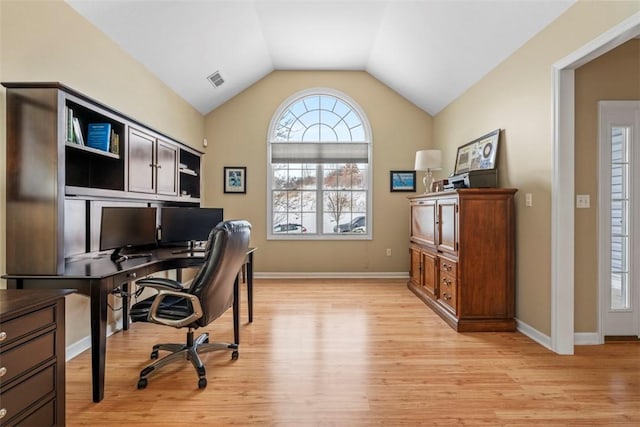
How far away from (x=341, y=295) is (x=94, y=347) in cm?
292

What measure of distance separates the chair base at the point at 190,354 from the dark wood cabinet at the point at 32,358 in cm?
55

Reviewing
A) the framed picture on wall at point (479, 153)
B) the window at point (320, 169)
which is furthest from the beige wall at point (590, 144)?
the window at point (320, 169)

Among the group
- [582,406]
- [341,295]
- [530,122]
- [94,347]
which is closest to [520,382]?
[582,406]

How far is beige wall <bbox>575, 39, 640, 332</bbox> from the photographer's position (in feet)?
8.71

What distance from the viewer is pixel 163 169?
3482 mm

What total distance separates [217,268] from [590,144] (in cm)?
305

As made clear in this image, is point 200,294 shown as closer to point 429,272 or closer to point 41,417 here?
point 41,417

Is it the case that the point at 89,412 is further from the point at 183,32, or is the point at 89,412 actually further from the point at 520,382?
the point at 183,32

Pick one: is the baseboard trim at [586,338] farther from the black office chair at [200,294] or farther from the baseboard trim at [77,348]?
the baseboard trim at [77,348]

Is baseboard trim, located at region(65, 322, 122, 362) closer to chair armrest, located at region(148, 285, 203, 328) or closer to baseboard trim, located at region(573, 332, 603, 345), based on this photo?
chair armrest, located at region(148, 285, 203, 328)

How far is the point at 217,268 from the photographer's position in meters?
2.13

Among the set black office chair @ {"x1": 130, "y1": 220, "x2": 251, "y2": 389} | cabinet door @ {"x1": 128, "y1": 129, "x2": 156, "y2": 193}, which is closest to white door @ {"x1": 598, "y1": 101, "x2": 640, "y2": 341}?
black office chair @ {"x1": 130, "y1": 220, "x2": 251, "y2": 389}

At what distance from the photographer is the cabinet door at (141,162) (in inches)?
113

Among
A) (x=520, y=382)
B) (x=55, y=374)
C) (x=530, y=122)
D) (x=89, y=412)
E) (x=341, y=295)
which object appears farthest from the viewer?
(x=341, y=295)
